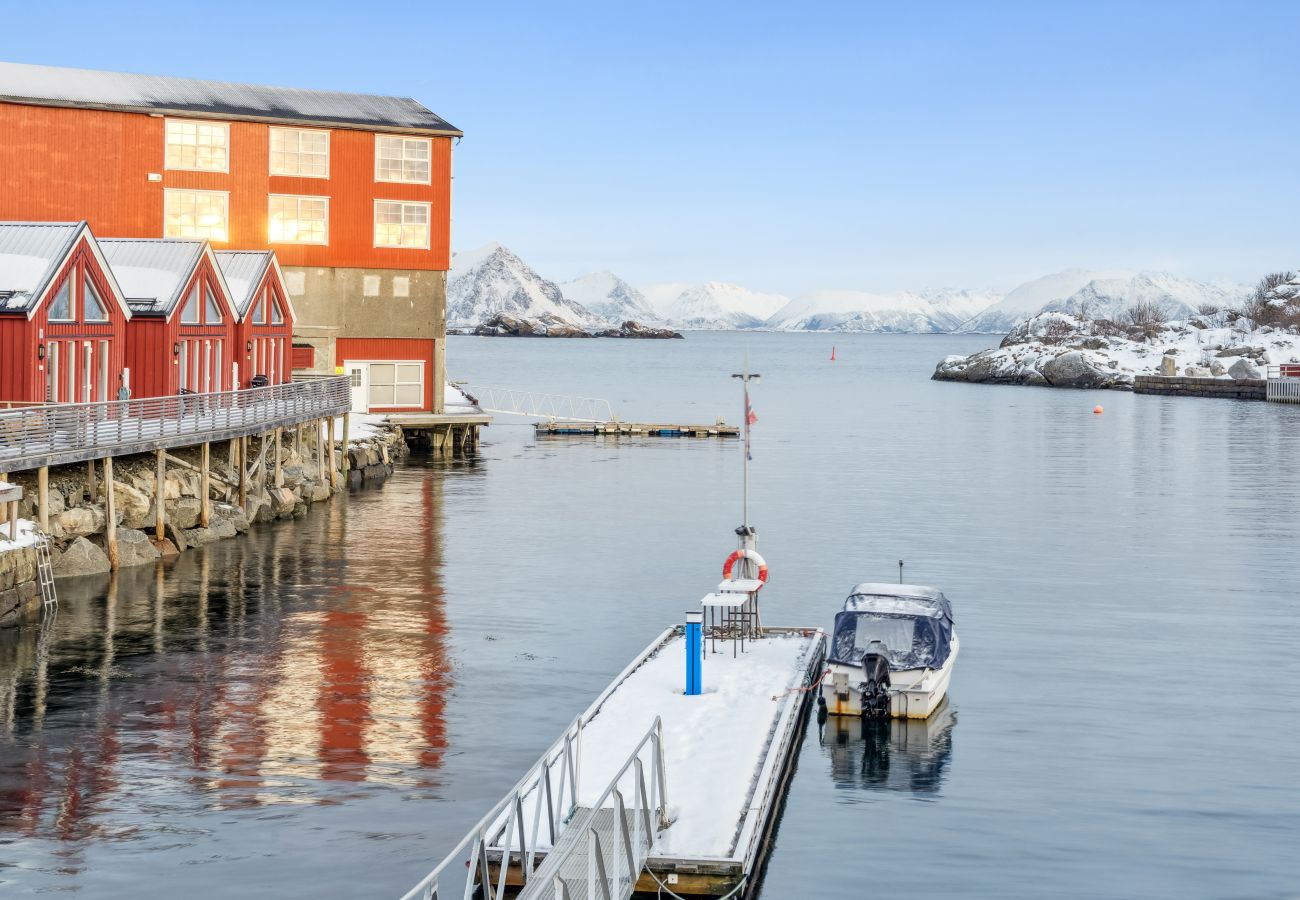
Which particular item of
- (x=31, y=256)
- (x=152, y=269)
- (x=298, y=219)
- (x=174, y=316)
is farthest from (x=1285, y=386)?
(x=31, y=256)

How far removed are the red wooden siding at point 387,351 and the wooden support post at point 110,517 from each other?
35.5 meters

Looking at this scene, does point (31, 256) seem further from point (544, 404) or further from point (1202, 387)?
point (1202, 387)

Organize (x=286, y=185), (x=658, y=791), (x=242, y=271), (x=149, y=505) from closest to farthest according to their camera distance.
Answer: (x=658, y=791)
(x=149, y=505)
(x=242, y=271)
(x=286, y=185)

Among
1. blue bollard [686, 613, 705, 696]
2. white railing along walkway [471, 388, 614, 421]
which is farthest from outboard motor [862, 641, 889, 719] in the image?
white railing along walkway [471, 388, 614, 421]

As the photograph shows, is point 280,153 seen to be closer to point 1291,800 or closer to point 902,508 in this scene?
point 902,508

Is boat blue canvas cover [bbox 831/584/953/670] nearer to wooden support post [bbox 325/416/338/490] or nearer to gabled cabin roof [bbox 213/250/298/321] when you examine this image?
wooden support post [bbox 325/416/338/490]

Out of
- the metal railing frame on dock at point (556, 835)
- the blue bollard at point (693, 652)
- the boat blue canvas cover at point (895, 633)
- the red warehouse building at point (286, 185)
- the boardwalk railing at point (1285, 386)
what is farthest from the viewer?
the boardwalk railing at point (1285, 386)

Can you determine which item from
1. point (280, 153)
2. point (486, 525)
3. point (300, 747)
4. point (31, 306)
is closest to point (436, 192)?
point (280, 153)

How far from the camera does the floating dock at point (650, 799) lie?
18906mm

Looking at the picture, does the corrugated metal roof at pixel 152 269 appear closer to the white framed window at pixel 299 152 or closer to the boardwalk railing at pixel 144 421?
the boardwalk railing at pixel 144 421

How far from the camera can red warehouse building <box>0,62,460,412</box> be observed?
74.7 m

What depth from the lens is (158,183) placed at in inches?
3007

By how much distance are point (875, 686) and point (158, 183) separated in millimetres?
56599

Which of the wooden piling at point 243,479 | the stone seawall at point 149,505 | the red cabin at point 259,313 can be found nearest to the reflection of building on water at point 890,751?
the stone seawall at point 149,505
